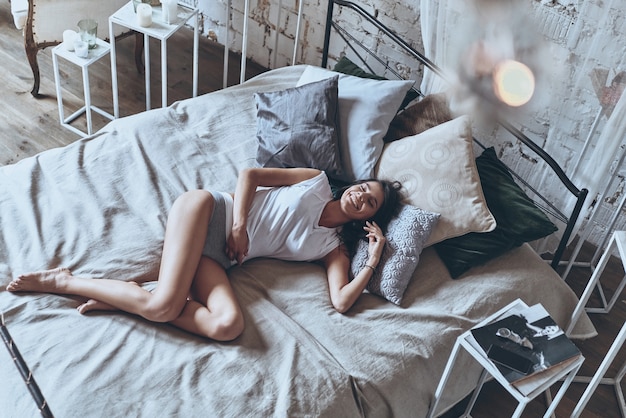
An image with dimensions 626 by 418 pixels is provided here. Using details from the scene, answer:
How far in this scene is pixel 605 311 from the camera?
2678mm

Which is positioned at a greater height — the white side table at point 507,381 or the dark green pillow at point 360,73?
the dark green pillow at point 360,73

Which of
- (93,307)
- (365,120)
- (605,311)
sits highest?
(365,120)

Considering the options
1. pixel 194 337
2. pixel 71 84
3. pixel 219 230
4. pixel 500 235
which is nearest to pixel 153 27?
pixel 71 84

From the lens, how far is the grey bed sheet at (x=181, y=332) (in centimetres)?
171

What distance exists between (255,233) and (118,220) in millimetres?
458

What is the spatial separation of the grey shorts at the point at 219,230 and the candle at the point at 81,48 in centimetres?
126

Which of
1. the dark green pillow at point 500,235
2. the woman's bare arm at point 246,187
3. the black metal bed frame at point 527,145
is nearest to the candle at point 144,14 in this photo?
the black metal bed frame at point 527,145

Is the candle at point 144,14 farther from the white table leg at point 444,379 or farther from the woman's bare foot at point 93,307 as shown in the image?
the white table leg at point 444,379

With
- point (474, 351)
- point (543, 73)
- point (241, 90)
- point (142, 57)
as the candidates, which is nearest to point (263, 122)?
point (241, 90)

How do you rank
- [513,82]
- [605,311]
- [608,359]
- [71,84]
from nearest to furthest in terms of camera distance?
[608,359]
[513,82]
[605,311]
[71,84]

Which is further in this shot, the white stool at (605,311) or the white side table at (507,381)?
the white stool at (605,311)

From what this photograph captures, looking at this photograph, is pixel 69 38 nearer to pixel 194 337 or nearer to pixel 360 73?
pixel 360 73

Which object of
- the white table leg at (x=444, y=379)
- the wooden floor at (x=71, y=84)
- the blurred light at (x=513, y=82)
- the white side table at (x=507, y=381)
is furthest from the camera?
the wooden floor at (x=71, y=84)

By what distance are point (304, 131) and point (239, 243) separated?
1.87ft
